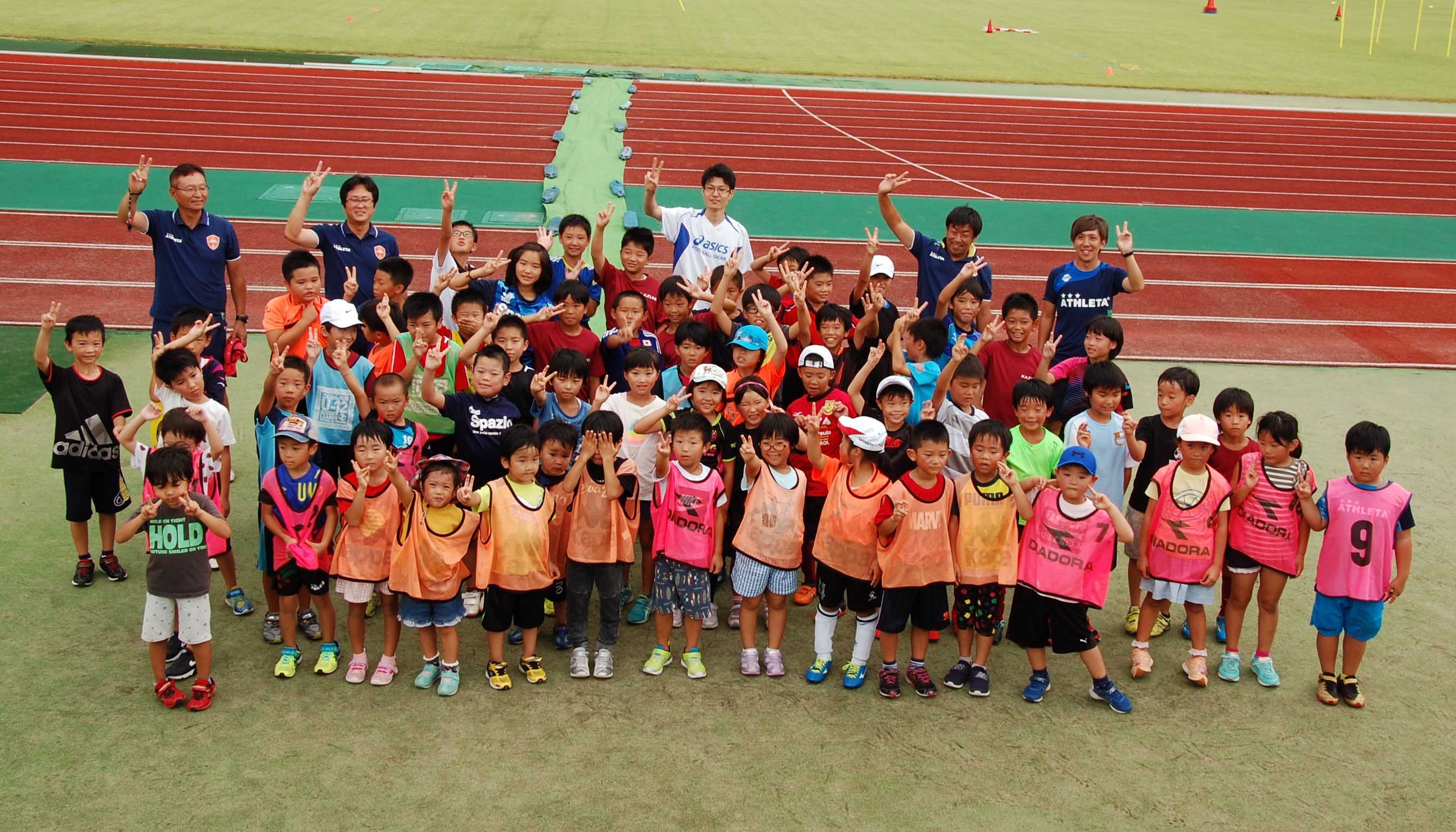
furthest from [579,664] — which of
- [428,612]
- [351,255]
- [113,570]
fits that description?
[351,255]

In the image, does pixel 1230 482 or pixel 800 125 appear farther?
pixel 800 125

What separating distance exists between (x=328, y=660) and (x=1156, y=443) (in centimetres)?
408

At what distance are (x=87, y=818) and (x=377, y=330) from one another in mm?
2811

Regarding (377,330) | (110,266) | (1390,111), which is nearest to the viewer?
(377,330)

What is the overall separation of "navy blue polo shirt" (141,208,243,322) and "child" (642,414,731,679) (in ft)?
10.7

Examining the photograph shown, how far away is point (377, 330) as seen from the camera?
20.4 ft

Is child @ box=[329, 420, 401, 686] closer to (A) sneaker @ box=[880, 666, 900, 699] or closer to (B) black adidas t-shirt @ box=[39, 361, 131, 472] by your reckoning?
(B) black adidas t-shirt @ box=[39, 361, 131, 472]

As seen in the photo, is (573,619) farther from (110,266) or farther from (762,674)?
(110,266)

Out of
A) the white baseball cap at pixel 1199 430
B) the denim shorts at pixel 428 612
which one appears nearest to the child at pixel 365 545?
the denim shorts at pixel 428 612

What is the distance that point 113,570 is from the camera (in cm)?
595

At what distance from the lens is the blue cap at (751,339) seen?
594cm

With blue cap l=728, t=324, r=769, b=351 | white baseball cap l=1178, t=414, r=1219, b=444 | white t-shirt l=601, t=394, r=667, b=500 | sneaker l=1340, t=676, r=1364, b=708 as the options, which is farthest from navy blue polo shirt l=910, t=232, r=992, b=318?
sneaker l=1340, t=676, r=1364, b=708

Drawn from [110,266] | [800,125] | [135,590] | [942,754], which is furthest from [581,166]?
[942,754]

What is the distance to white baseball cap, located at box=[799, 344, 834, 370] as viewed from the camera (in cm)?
576
